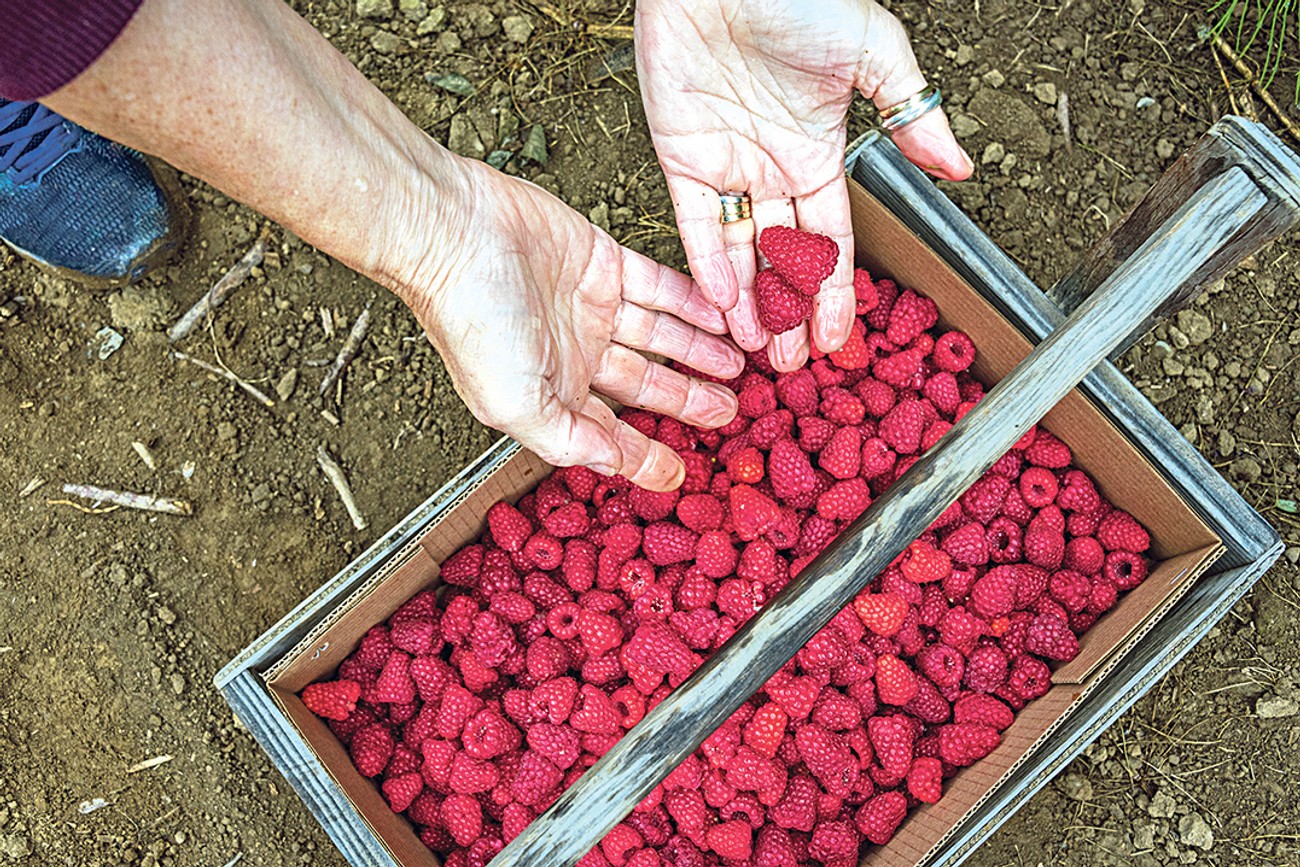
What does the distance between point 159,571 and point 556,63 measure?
1.64m

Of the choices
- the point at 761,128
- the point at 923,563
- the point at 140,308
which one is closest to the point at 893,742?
the point at 923,563

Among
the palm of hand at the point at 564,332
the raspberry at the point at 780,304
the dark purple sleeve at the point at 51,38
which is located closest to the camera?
the dark purple sleeve at the point at 51,38

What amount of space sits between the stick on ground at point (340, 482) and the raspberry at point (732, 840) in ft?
3.73

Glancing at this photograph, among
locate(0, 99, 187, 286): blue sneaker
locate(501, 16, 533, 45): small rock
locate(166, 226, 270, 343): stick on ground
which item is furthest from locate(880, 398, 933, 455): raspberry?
locate(0, 99, 187, 286): blue sneaker

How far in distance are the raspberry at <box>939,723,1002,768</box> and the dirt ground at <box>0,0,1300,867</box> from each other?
1.80 ft

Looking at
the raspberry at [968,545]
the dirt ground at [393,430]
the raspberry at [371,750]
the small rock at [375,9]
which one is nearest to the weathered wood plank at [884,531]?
the raspberry at [968,545]

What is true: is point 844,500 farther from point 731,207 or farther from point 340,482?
point 340,482

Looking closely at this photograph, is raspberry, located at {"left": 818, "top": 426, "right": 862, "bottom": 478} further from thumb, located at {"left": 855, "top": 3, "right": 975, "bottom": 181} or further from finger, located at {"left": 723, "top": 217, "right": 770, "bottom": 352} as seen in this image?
thumb, located at {"left": 855, "top": 3, "right": 975, "bottom": 181}

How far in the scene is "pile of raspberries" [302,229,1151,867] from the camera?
6.53 ft

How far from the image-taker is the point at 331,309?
2.66 metres

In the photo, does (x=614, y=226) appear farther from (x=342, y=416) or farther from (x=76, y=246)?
(x=76, y=246)

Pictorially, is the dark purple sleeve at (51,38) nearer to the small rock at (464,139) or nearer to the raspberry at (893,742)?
the small rock at (464,139)

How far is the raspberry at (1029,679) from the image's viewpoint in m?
2.04

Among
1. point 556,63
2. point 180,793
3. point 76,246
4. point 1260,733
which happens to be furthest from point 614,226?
point 1260,733
